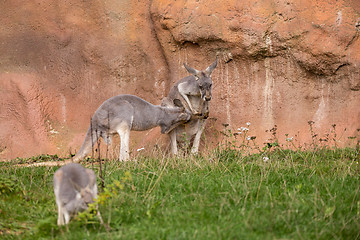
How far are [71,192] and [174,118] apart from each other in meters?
4.41

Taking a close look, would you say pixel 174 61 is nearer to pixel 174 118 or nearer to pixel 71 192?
pixel 174 118

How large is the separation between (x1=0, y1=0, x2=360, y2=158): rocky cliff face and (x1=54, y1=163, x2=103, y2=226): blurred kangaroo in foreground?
17.9 feet

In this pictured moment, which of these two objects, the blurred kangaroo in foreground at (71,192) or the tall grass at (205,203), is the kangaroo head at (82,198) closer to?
the blurred kangaroo in foreground at (71,192)

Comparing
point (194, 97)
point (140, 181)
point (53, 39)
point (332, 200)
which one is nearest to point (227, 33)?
point (194, 97)

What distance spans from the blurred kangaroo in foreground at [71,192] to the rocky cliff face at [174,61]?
5.46 meters

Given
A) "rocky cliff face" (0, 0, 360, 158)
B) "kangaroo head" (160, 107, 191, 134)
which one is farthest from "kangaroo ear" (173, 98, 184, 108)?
"rocky cliff face" (0, 0, 360, 158)

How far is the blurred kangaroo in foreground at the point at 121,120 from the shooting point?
24.0 feet

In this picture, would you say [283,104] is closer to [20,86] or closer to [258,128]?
[258,128]

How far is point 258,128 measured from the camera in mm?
8945

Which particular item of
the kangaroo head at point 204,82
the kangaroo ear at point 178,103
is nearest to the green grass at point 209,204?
the kangaroo head at point 204,82

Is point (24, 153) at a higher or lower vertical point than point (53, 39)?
lower

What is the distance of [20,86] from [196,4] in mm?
4153

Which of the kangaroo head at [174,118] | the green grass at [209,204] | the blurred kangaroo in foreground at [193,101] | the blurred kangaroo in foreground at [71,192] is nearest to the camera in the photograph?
the green grass at [209,204]

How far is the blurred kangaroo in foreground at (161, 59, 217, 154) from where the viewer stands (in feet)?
26.7
